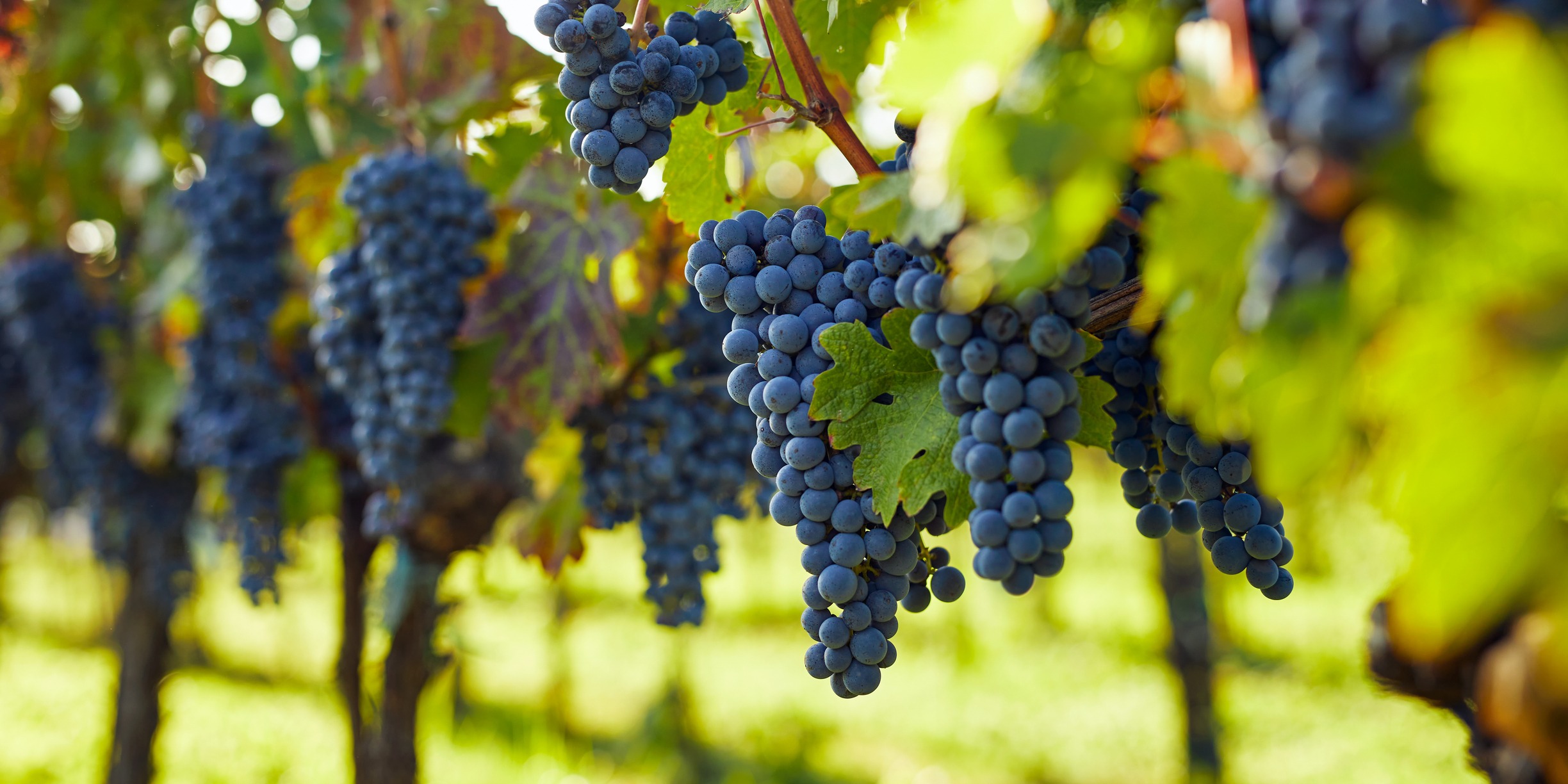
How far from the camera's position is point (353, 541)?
2.79 metres

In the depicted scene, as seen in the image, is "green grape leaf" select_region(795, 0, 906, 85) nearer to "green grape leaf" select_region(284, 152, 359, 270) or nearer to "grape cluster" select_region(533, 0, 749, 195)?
"grape cluster" select_region(533, 0, 749, 195)

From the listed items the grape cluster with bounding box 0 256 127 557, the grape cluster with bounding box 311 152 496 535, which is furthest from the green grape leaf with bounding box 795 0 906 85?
the grape cluster with bounding box 0 256 127 557

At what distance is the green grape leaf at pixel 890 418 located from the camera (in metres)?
0.78

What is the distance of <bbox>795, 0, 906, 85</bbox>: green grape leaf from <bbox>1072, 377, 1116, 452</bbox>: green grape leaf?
1.59ft

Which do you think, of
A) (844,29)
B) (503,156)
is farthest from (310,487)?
(844,29)

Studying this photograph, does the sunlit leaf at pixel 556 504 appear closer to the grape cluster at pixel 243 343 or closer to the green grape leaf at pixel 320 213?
the green grape leaf at pixel 320 213

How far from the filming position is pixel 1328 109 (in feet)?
1.42

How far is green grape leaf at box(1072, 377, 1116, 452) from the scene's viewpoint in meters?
0.81

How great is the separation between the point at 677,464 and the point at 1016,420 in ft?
4.03

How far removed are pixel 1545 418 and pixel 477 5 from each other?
2348 mm

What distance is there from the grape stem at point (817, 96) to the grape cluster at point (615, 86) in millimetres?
86

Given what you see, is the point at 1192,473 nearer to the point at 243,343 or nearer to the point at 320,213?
the point at 320,213

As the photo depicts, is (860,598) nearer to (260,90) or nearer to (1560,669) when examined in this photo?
(1560,669)

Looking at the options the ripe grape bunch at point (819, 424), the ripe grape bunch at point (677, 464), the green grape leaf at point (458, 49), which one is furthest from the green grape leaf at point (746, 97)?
the green grape leaf at point (458, 49)
